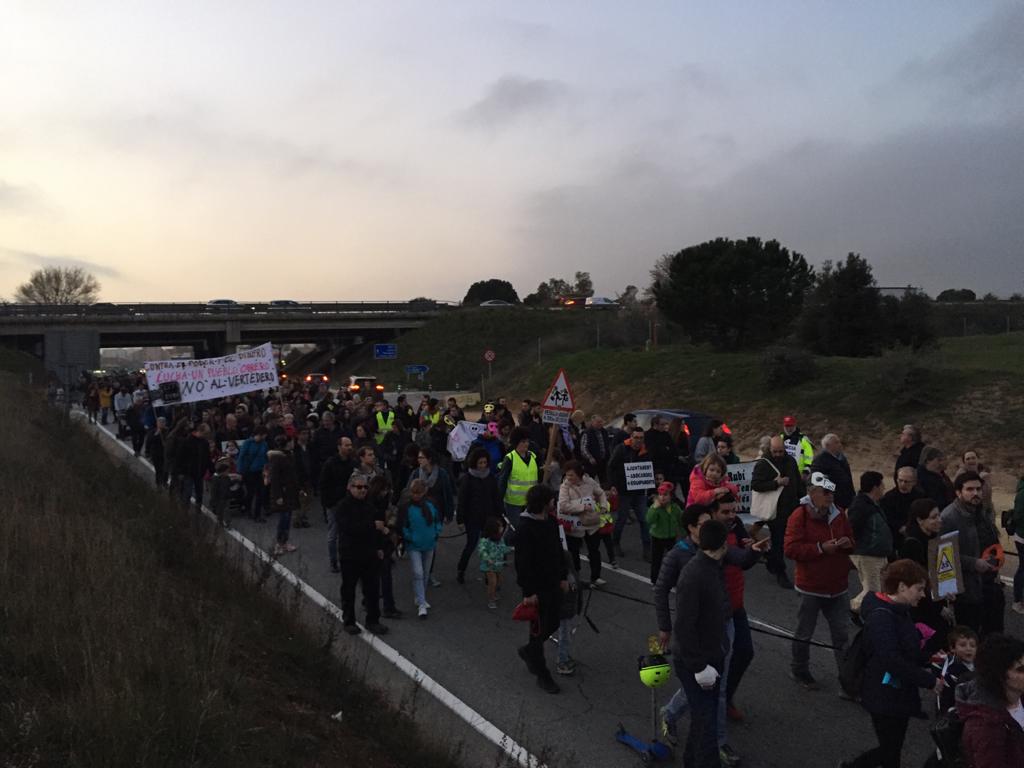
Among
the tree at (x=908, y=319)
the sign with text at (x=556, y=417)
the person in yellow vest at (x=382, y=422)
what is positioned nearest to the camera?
the sign with text at (x=556, y=417)

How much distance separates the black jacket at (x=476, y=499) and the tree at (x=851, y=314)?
25.1m

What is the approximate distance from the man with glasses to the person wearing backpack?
453 centimetres

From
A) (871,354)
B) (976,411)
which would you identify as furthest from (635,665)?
(871,354)

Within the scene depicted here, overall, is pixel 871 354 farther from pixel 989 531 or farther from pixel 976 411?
pixel 989 531

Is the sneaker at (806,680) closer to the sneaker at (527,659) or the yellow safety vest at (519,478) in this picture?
the sneaker at (527,659)

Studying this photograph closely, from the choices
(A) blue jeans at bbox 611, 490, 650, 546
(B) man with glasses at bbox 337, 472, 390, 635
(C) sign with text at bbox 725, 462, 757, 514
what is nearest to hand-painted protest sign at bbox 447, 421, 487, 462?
(A) blue jeans at bbox 611, 490, 650, 546

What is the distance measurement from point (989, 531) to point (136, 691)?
6661mm

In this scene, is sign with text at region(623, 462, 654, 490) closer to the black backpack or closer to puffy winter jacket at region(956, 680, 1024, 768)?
the black backpack

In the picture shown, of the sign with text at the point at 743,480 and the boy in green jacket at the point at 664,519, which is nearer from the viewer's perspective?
the boy in green jacket at the point at 664,519

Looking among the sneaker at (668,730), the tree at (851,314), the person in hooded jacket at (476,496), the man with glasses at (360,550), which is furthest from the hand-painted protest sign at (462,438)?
the tree at (851,314)

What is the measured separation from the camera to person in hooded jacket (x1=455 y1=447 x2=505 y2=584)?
910 centimetres

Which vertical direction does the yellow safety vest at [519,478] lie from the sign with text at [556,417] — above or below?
below

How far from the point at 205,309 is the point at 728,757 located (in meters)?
63.7

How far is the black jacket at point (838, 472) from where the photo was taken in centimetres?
877
